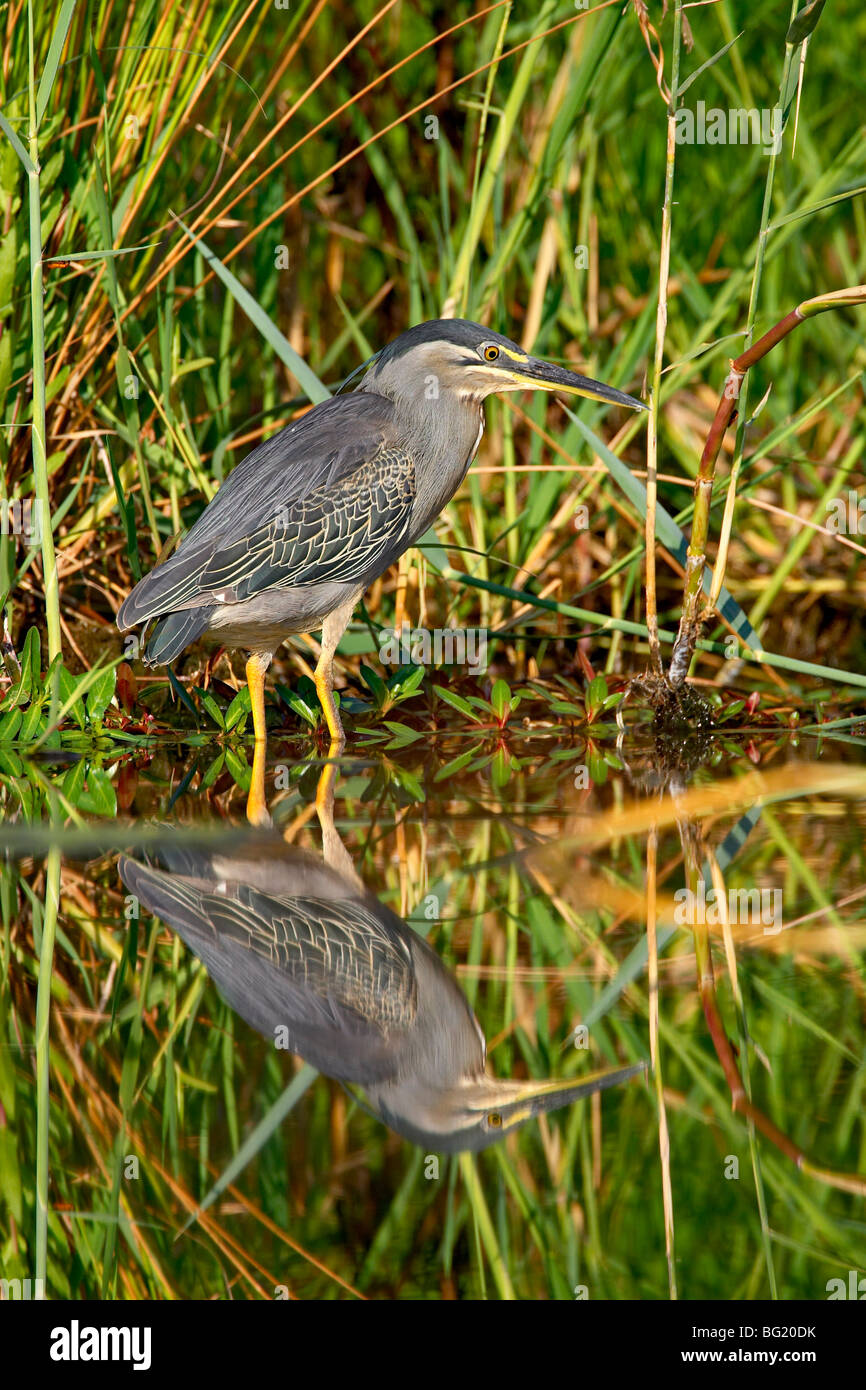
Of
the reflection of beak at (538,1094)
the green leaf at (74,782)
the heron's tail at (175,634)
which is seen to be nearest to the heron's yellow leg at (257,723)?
the heron's tail at (175,634)

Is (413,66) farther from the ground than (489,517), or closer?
farther from the ground

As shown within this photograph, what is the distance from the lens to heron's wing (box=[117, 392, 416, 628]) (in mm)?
3568

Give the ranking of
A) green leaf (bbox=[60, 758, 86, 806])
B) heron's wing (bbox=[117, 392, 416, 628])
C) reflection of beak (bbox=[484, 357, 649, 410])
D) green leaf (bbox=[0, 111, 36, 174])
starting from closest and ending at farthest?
green leaf (bbox=[0, 111, 36, 174]) → green leaf (bbox=[60, 758, 86, 806]) → heron's wing (bbox=[117, 392, 416, 628]) → reflection of beak (bbox=[484, 357, 649, 410])

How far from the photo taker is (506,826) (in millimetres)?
3045

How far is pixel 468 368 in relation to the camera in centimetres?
373

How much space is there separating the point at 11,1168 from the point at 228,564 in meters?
2.01

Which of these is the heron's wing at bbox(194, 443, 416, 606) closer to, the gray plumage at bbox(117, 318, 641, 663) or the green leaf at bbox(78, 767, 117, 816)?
the gray plumage at bbox(117, 318, 641, 663)

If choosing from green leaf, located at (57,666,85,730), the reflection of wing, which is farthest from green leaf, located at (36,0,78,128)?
the reflection of wing

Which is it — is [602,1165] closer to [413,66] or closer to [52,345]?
[52,345]

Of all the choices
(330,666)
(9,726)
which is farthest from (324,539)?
(9,726)

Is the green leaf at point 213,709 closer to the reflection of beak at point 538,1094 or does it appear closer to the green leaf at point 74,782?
the green leaf at point 74,782

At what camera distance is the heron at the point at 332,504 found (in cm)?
358

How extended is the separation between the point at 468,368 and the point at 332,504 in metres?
0.51

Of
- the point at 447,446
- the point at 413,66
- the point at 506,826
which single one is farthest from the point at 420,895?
the point at 413,66
